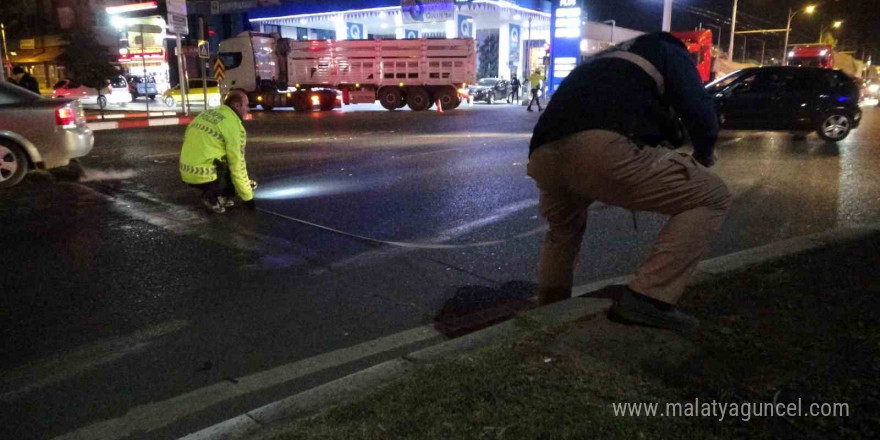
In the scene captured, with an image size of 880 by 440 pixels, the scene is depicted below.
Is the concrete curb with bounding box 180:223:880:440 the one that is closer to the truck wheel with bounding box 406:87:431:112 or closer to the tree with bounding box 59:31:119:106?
the truck wheel with bounding box 406:87:431:112

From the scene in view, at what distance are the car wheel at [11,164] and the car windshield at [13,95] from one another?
0.57 metres

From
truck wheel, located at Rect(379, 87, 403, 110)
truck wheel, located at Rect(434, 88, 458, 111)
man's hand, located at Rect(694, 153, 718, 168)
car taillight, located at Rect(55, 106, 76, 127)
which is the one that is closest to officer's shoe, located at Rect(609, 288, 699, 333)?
man's hand, located at Rect(694, 153, 718, 168)

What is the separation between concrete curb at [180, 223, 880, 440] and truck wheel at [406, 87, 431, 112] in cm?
2698

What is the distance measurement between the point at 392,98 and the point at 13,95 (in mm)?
23419

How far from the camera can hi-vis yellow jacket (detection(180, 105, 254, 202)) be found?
687 cm

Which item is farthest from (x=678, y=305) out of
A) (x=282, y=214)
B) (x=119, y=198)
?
(x=119, y=198)

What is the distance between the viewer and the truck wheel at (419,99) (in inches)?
1220

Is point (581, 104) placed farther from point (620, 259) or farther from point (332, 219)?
point (332, 219)

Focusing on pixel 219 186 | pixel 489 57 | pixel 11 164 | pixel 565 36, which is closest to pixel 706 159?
pixel 219 186

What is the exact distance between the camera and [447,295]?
460 cm

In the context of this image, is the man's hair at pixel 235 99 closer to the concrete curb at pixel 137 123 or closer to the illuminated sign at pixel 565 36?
the concrete curb at pixel 137 123

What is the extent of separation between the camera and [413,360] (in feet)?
9.88

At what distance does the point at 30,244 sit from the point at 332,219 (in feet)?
9.13

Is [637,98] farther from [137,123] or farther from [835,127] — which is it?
[137,123]
